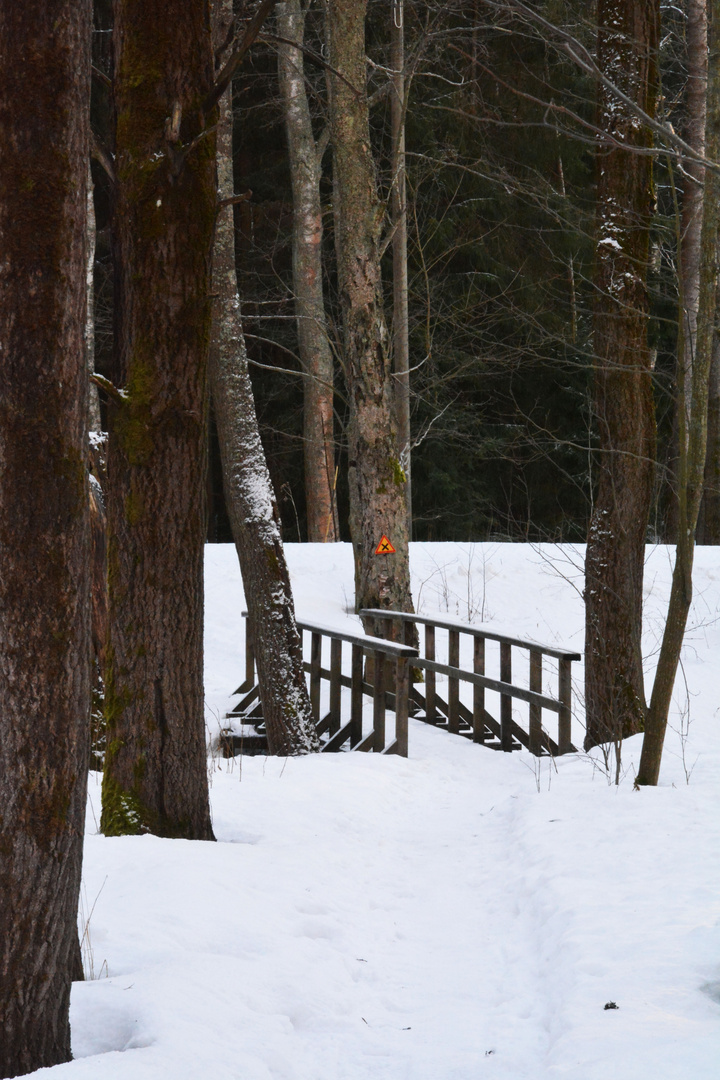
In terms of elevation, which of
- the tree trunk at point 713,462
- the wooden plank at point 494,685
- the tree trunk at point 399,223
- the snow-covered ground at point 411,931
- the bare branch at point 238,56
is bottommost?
the snow-covered ground at point 411,931

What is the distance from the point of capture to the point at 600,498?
7.59 meters

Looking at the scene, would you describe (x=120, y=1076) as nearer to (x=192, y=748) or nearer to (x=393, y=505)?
(x=192, y=748)

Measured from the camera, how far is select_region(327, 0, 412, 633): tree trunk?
1051 centimetres

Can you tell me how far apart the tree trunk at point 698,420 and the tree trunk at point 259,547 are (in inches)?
124

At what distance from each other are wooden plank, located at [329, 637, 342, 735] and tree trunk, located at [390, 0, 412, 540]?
434 cm

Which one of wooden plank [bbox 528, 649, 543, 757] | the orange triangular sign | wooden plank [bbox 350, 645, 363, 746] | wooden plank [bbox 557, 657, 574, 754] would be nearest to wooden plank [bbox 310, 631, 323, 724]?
wooden plank [bbox 350, 645, 363, 746]

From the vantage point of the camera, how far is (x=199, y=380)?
15.8ft

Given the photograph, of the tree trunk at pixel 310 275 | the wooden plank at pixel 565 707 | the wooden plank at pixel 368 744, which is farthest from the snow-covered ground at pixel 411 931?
the tree trunk at pixel 310 275

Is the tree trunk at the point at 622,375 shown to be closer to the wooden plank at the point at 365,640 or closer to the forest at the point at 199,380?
the forest at the point at 199,380

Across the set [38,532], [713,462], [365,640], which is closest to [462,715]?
[365,640]

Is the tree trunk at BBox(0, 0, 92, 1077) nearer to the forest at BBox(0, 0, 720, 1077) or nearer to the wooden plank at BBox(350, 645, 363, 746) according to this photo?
the forest at BBox(0, 0, 720, 1077)

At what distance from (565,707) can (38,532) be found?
18.0ft

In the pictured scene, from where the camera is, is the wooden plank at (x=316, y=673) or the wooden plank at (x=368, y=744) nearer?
Answer: the wooden plank at (x=368, y=744)

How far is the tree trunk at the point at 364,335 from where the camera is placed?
10508 millimetres
